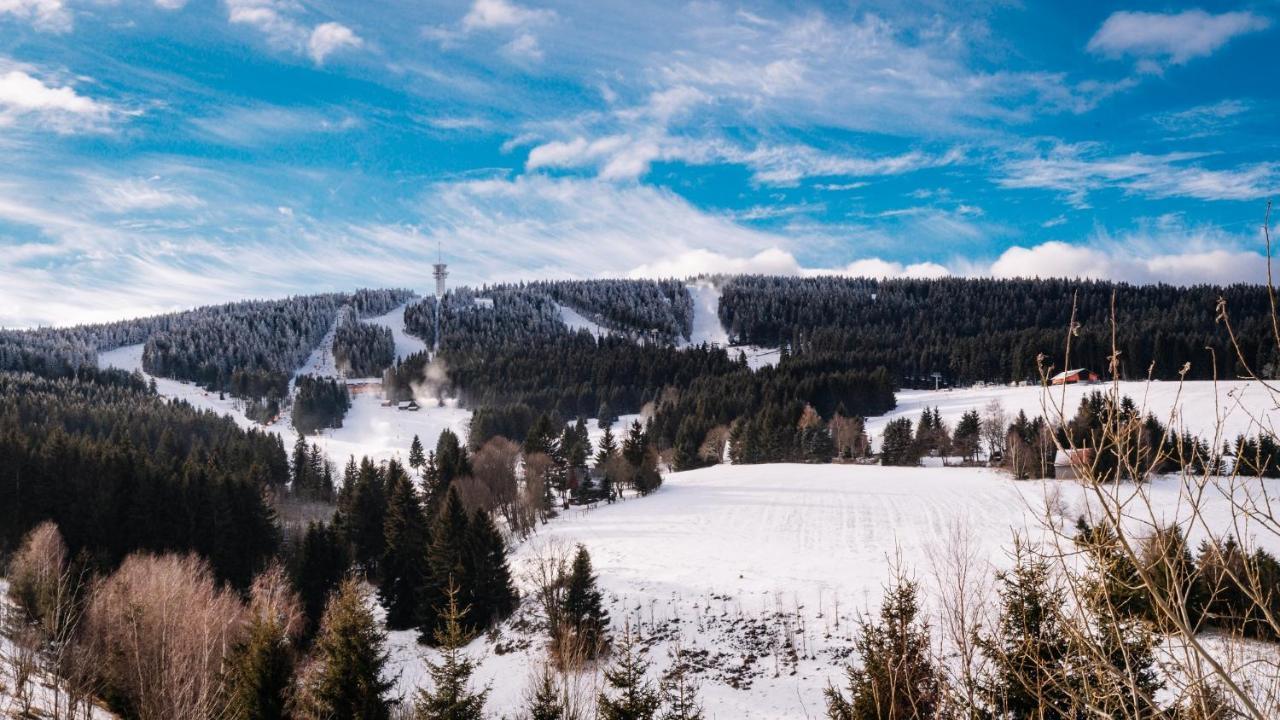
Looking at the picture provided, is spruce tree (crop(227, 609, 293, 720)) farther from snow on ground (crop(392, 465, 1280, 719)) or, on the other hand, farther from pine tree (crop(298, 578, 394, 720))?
snow on ground (crop(392, 465, 1280, 719))

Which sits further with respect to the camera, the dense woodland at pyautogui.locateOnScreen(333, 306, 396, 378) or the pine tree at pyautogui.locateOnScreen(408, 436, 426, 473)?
the dense woodland at pyautogui.locateOnScreen(333, 306, 396, 378)

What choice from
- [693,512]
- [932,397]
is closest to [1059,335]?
[932,397]

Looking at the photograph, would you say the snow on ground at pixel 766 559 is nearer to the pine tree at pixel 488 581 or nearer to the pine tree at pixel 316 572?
the pine tree at pixel 488 581

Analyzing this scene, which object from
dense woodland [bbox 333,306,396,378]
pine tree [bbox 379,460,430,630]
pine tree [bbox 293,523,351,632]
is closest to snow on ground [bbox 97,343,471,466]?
dense woodland [bbox 333,306,396,378]

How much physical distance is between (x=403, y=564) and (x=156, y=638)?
67.9 ft

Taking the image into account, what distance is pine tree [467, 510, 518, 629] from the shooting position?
37.7m

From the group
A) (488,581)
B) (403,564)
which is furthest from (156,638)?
(403,564)

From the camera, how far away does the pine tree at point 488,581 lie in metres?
37.7

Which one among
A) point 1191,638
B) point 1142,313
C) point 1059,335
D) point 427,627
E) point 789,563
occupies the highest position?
point 1142,313

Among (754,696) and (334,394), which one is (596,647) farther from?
(334,394)

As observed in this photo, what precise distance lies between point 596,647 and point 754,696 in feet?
26.3

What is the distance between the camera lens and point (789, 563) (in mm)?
39594

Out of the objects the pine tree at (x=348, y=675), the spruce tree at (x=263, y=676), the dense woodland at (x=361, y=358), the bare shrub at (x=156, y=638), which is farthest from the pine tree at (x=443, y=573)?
the dense woodland at (x=361, y=358)

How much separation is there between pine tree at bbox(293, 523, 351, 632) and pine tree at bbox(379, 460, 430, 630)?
3129 mm
